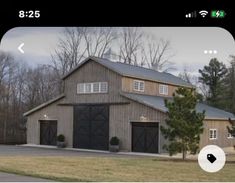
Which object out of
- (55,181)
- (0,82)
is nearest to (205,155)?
(0,82)

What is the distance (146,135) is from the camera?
1283 cm

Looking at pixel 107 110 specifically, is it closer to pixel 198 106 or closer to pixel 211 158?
pixel 198 106

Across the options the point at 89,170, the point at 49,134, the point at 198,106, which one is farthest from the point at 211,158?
the point at 89,170

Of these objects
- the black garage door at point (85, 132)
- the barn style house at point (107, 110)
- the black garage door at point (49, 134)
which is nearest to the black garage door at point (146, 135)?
the barn style house at point (107, 110)

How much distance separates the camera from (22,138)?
292 centimetres

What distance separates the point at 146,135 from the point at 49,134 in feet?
28.0

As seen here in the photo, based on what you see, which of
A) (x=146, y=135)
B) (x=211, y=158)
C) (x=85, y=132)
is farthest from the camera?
(x=146, y=135)

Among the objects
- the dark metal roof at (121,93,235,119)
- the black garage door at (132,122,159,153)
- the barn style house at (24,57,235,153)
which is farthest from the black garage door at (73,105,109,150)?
the black garage door at (132,122,159,153)
